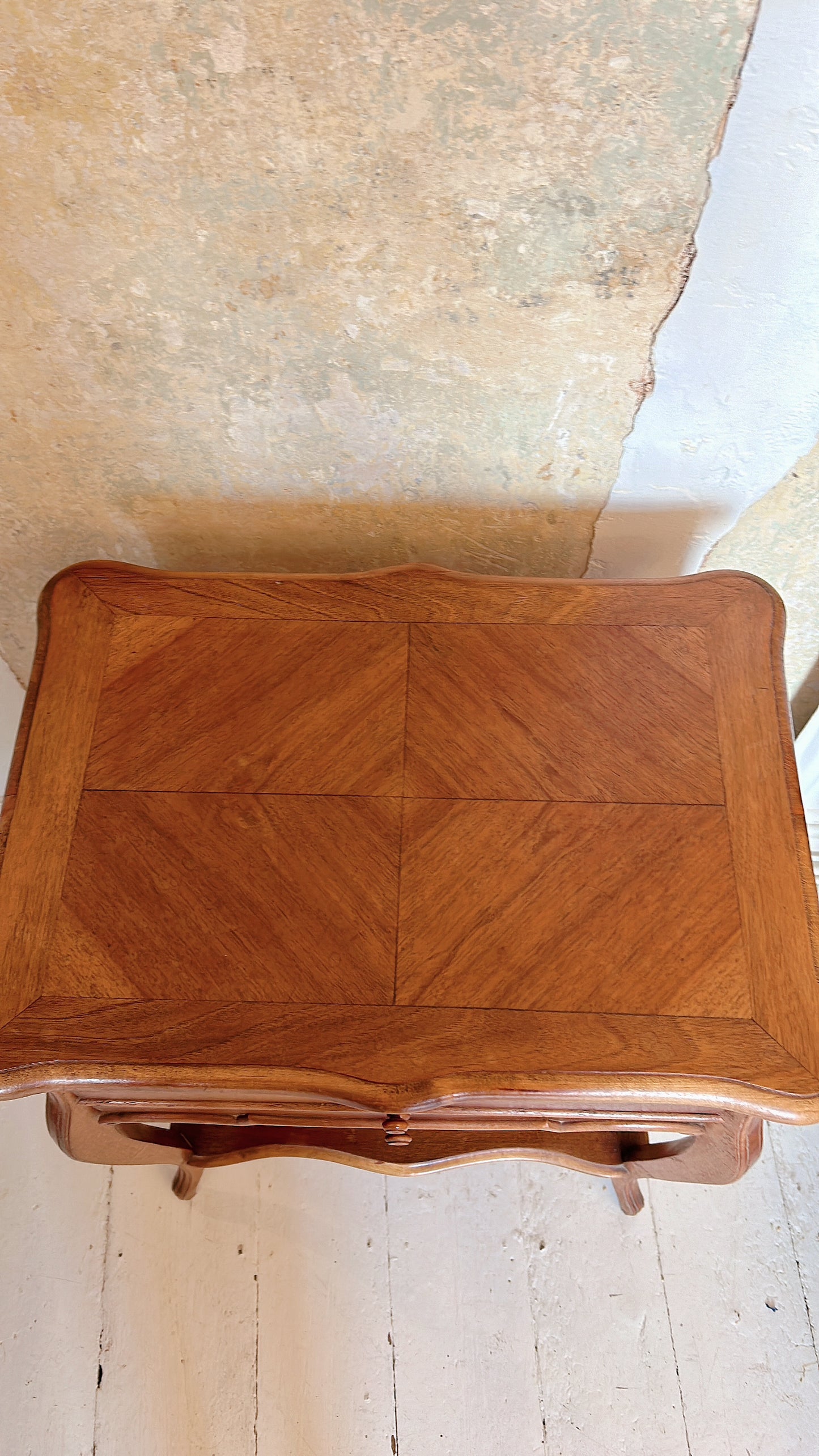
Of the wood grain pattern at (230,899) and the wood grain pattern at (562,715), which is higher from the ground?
the wood grain pattern at (562,715)

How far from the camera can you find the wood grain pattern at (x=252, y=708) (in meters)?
0.95

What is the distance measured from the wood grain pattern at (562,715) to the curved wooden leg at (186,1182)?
0.78m

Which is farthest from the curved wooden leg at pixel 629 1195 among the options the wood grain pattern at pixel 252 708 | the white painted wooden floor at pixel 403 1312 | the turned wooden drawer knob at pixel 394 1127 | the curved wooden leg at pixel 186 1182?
the wood grain pattern at pixel 252 708

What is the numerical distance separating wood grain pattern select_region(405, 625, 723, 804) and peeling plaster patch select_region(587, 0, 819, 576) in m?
0.19

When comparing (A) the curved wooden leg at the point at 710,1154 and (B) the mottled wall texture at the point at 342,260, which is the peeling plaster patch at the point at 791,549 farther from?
(A) the curved wooden leg at the point at 710,1154

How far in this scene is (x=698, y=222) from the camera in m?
0.83

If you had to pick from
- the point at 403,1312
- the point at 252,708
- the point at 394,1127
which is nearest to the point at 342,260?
the point at 252,708

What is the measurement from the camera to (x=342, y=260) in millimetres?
861

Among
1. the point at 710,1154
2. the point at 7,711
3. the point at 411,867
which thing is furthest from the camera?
the point at 7,711

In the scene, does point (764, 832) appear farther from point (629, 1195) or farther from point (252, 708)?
point (629, 1195)

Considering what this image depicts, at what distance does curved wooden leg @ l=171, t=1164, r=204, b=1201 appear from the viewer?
132cm

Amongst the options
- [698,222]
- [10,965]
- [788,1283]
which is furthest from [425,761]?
[788,1283]

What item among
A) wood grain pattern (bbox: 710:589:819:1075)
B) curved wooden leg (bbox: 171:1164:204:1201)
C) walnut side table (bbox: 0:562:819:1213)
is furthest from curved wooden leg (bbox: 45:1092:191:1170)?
wood grain pattern (bbox: 710:589:819:1075)

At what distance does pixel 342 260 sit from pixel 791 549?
0.68 m
